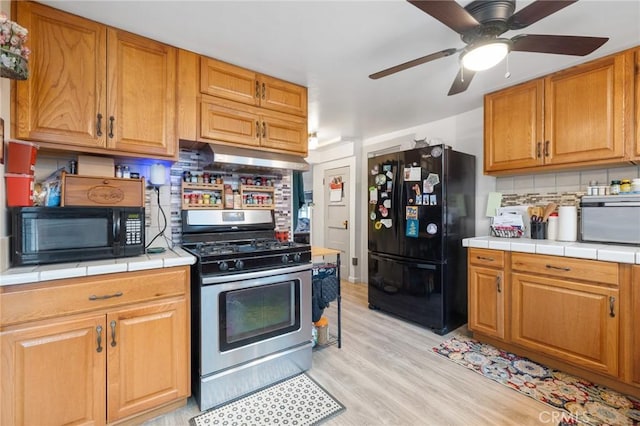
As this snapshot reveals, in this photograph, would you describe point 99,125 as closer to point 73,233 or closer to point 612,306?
point 73,233

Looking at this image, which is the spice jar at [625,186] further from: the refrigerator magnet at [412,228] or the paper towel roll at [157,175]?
the paper towel roll at [157,175]

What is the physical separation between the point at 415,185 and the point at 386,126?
126 centimetres

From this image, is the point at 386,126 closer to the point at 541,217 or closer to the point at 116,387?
the point at 541,217

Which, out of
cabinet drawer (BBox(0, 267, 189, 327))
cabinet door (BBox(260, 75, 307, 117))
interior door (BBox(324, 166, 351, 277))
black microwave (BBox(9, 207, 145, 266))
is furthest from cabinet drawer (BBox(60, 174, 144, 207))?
interior door (BBox(324, 166, 351, 277))

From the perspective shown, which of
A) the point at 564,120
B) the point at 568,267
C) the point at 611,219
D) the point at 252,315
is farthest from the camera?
the point at 564,120

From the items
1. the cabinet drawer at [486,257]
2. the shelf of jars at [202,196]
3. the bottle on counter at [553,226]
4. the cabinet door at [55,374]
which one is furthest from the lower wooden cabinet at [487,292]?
the cabinet door at [55,374]

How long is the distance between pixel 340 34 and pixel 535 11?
100 centimetres

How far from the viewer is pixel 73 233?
1506 millimetres

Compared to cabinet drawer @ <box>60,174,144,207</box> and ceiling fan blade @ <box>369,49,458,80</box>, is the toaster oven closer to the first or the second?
ceiling fan blade @ <box>369,49,458,80</box>

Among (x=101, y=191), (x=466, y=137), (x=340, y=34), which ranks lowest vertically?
(x=101, y=191)

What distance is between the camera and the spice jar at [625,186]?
2.07 m

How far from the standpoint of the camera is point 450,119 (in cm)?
336

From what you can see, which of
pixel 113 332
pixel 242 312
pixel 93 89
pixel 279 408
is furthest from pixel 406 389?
pixel 93 89

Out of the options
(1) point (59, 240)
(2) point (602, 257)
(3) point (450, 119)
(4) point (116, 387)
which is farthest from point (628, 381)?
(1) point (59, 240)
